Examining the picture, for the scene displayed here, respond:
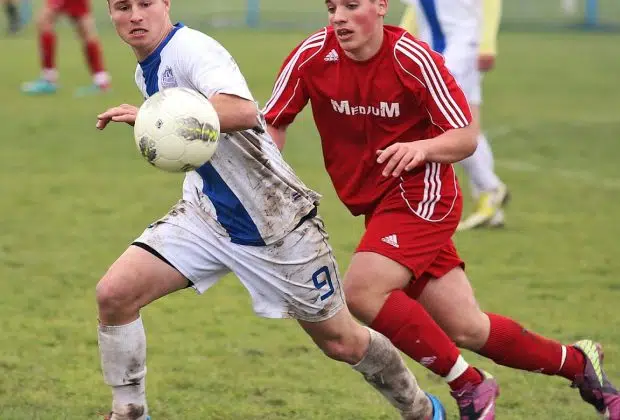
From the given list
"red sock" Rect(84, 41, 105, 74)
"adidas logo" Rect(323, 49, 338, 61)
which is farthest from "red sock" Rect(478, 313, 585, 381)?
"red sock" Rect(84, 41, 105, 74)

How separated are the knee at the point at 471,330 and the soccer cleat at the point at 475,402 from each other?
184 millimetres

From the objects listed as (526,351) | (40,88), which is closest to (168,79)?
(526,351)

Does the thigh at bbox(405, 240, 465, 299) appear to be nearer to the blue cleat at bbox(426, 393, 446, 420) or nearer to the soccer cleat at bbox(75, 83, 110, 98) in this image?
the blue cleat at bbox(426, 393, 446, 420)

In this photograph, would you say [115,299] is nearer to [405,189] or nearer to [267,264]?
[267,264]

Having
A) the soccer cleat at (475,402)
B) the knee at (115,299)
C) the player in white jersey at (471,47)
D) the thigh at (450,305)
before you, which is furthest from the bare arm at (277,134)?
the player in white jersey at (471,47)

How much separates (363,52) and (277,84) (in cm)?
39

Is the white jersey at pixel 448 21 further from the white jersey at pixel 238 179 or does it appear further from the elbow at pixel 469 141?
the white jersey at pixel 238 179

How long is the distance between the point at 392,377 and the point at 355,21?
4.41ft

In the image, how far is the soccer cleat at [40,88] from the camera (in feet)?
52.7

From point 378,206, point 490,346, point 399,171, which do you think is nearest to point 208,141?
point 399,171

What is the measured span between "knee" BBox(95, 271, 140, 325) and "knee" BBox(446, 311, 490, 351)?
4.20 feet

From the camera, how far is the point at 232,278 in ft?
25.4

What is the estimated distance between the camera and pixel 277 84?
507 cm

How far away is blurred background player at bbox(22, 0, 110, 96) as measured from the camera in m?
15.9
